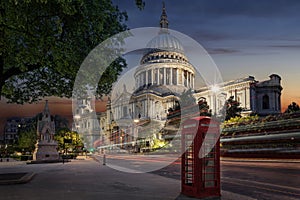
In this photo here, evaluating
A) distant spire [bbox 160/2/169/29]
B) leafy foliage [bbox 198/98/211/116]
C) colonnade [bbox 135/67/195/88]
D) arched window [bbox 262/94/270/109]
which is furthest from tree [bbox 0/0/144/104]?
distant spire [bbox 160/2/169/29]

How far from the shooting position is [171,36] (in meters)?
153

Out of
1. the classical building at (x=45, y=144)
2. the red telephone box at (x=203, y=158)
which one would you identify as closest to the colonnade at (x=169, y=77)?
the classical building at (x=45, y=144)

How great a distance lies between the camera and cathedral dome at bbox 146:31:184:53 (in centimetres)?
14750

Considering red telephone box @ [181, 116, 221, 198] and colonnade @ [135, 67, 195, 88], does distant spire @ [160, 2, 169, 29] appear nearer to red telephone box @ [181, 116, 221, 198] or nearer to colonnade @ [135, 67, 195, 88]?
colonnade @ [135, 67, 195, 88]

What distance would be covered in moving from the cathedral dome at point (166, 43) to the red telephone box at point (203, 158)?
453 ft

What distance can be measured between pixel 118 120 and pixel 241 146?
4204 inches

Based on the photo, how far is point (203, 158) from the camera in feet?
34.6

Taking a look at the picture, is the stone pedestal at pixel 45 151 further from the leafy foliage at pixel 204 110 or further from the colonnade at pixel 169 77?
the colonnade at pixel 169 77

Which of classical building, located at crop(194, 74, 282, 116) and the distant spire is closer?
classical building, located at crop(194, 74, 282, 116)

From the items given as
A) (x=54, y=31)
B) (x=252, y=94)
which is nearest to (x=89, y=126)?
(x=252, y=94)

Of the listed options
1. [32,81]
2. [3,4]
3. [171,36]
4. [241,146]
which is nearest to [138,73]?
[171,36]

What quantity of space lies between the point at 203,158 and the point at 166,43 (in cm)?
13954

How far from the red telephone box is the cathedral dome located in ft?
453

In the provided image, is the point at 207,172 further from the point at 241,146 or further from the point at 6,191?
the point at 241,146
